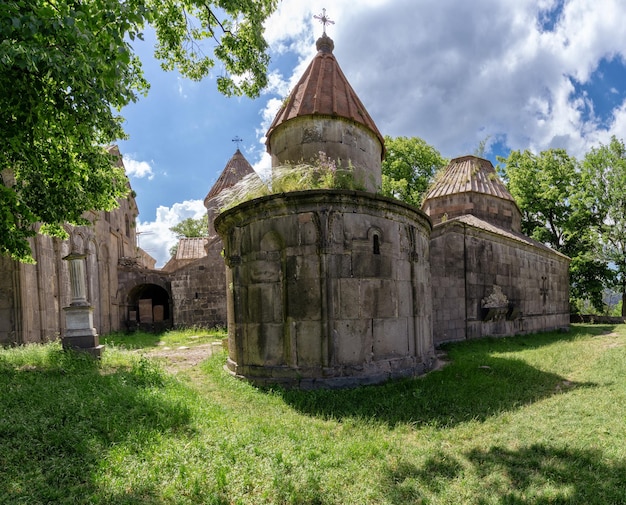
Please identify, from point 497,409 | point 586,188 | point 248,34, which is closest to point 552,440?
point 497,409

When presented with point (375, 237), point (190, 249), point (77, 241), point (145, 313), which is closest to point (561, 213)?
point (375, 237)

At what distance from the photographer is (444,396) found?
585cm

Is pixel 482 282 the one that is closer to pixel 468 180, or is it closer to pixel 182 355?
pixel 468 180

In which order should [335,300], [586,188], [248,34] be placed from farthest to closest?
[586,188], [248,34], [335,300]

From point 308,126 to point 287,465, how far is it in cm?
680

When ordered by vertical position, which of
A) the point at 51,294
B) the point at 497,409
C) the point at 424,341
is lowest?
the point at 497,409

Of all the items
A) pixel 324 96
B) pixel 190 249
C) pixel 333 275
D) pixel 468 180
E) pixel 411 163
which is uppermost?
pixel 411 163

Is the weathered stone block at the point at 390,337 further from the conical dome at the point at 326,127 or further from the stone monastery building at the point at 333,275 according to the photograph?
the conical dome at the point at 326,127

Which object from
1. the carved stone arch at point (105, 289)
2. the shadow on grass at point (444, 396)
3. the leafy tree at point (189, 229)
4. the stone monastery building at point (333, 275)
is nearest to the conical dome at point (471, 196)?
the stone monastery building at point (333, 275)

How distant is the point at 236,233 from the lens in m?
7.36

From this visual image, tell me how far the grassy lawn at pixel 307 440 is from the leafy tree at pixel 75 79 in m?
3.28

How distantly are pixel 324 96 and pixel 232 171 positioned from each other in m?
17.6

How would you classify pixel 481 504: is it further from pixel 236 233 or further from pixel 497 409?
pixel 236 233

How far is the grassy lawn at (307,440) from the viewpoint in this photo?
10.6 ft
